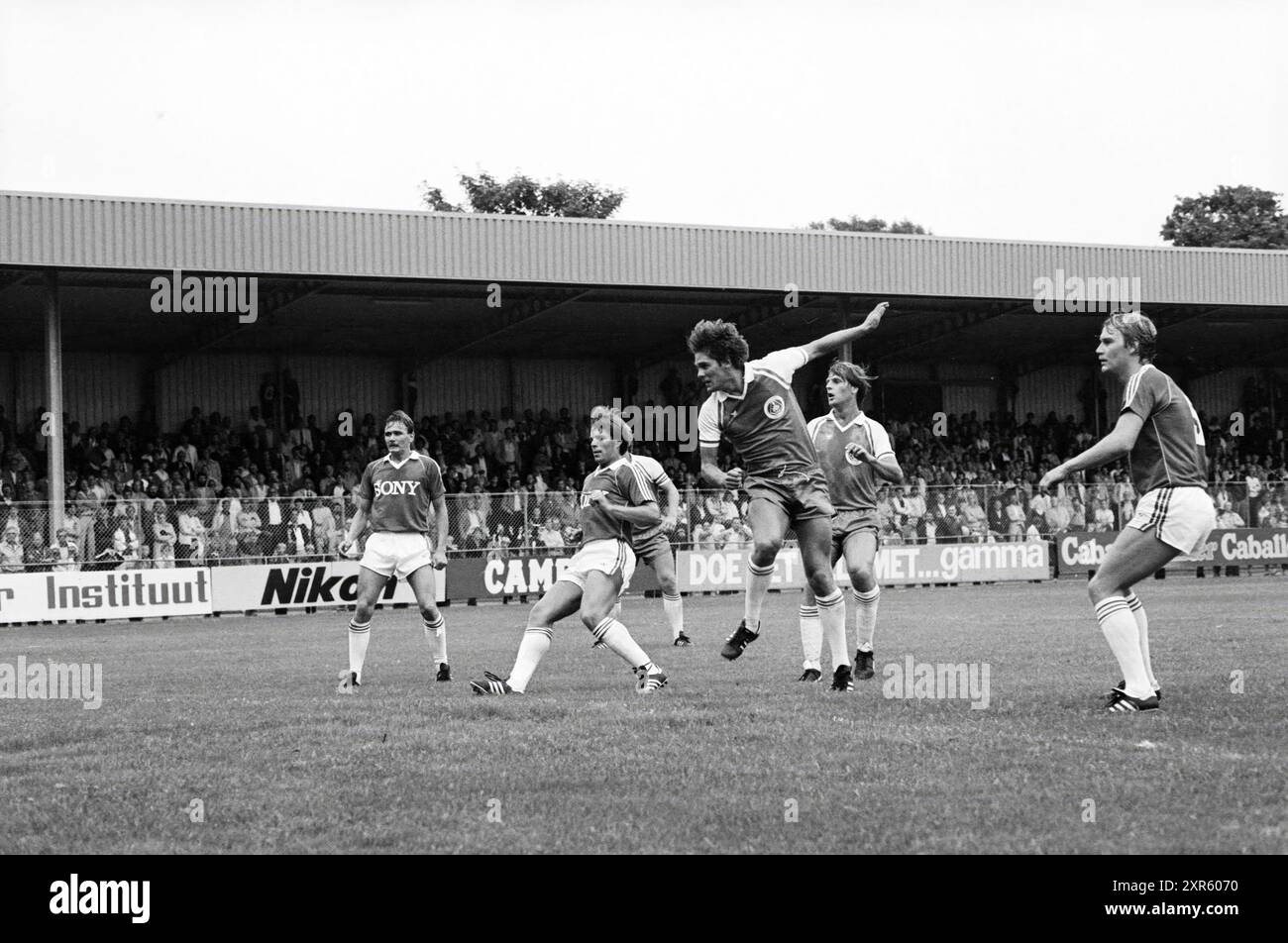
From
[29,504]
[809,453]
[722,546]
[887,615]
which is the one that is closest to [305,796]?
[809,453]

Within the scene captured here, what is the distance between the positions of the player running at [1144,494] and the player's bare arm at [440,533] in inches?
227

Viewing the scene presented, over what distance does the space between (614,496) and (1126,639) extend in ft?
12.5

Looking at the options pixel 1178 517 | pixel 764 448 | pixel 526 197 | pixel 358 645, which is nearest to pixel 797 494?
pixel 764 448

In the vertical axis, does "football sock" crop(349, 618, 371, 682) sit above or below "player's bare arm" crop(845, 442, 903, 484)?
below

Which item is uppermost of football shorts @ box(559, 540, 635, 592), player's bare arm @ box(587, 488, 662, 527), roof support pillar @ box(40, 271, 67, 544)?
roof support pillar @ box(40, 271, 67, 544)

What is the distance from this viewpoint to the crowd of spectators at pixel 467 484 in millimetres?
26531

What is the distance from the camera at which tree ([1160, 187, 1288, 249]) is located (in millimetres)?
77000

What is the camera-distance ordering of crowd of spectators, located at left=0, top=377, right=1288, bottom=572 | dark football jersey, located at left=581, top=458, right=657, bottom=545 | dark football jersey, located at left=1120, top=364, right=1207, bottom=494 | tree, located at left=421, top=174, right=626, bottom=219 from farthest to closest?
tree, located at left=421, top=174, right=626, bottom=219
crowd of spectators, located at left=0, top=377, right=1288, bottom=572
dark football jersey, located at left=581, top=458, right=657, bottom=545
dark football jersey, located at left=1120, top=364, right=1207, bottom=494

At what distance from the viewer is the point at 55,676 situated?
46.7 ft

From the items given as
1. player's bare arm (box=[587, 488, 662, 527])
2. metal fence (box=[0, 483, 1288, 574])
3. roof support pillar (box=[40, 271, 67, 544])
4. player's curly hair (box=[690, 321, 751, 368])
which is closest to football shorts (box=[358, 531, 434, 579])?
player's bare arm (box=[587, 488, 662, 527])

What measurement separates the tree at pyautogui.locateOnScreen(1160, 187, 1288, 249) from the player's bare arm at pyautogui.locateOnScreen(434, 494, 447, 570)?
70.6m

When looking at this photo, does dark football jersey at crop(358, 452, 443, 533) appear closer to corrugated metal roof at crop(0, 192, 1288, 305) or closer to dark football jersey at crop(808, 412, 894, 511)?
dark football jersey at crop(808, 412, 894, 511)

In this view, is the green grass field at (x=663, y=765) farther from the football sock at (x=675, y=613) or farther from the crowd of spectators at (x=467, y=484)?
the crowd of spectators at (x=467, y=484)

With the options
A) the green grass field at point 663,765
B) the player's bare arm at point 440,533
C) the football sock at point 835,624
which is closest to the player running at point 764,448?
the football sock at point 835,624
